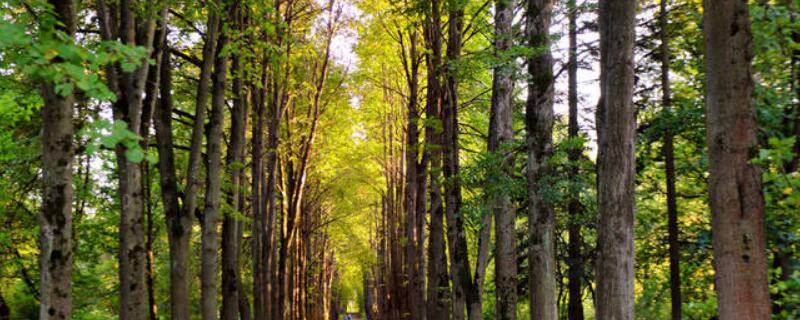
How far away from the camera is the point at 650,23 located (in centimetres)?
1571

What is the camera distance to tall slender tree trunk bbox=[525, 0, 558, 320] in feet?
28.3

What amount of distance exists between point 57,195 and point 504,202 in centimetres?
787

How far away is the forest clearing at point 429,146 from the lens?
467cm

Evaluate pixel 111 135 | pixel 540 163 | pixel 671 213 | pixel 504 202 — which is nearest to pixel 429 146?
pixel 504 202

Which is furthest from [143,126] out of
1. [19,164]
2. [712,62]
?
[712,62]

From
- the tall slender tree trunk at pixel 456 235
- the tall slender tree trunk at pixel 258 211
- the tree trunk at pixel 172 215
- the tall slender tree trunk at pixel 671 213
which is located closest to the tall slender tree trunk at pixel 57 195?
the tree trunk at pixel 172 215

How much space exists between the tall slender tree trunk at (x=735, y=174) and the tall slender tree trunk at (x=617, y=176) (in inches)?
42.5

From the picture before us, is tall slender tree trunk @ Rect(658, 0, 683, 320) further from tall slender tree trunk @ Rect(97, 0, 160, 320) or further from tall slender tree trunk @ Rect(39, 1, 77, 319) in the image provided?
tall slender tree trunk @ Rect(39, 1, 77, 319)

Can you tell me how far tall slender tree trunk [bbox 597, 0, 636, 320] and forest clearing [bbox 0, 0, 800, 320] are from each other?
2cm

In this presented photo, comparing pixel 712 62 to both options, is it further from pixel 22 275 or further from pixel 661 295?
pixel 22 275

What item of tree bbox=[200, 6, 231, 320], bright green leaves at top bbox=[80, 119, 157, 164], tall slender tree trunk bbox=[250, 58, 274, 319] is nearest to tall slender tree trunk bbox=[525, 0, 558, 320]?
tree bbox=[200, 6, 231, 320]

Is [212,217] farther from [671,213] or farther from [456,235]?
[671,213]

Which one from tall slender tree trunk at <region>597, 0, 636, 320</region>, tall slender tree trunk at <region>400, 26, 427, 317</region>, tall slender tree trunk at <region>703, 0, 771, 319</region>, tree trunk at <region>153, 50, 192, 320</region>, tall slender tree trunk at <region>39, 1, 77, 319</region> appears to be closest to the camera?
tall slender tree trunk at <region>703, 0, 771, 319</region>

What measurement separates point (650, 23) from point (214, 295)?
13.4 metres
